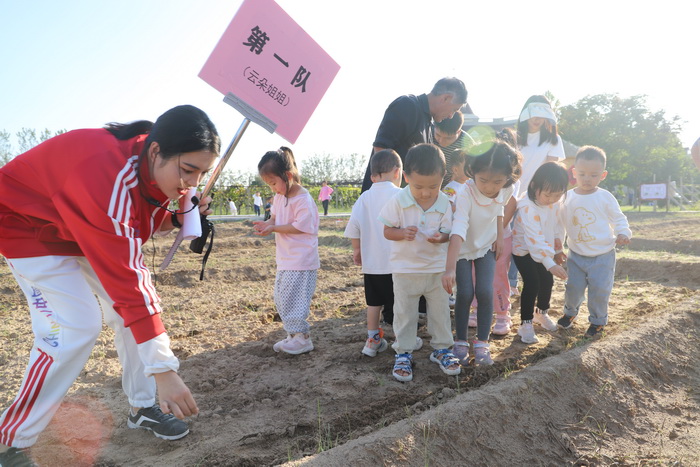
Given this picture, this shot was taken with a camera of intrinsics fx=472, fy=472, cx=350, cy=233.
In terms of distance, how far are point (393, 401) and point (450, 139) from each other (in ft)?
7.14

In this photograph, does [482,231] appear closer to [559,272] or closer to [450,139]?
[559,272]

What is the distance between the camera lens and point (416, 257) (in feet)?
9.46

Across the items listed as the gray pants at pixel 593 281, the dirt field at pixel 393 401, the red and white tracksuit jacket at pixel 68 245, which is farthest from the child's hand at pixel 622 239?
the red and white tracksuit jacket at pixel 68 245

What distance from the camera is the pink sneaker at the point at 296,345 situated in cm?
344

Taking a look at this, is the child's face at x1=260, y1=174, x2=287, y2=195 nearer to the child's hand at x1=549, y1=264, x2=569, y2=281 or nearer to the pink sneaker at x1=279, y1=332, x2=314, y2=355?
the pink sneaker at x1=279, y1=332, x2=314, y2=355

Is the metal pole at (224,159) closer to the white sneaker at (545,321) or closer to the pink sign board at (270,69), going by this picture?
the pink sign board at (270,69)

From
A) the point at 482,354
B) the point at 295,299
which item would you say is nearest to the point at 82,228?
the point at 295,299

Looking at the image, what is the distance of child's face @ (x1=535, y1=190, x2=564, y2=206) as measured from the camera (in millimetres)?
3514

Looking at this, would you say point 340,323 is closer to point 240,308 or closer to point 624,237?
point 240,308

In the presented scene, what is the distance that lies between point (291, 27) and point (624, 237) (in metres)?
2.73

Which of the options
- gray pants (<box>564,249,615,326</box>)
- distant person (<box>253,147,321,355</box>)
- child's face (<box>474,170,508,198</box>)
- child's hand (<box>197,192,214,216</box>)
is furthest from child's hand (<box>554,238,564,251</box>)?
child's hand (<box>197,192,214,216</box>)

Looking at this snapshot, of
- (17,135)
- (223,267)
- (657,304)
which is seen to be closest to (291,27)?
(657,304)

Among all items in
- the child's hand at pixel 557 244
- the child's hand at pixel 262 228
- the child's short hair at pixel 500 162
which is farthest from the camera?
the child's hand at pixel 557 244

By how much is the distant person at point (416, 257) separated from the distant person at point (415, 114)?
0.87m
